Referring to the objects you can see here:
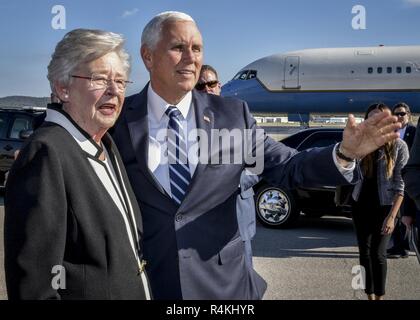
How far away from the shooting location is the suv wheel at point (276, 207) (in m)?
8.35

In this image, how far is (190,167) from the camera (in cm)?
218

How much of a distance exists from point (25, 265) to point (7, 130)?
11.2 meters

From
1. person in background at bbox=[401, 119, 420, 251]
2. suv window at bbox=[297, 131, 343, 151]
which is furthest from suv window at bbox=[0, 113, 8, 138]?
person in background at bbox=[401, 119, 420, 251]

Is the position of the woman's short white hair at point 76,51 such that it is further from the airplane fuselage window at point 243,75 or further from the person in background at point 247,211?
the airplane fuselage window at point 243,75

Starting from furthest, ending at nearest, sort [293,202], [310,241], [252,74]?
[252,74] → [293,202] → [310,241]

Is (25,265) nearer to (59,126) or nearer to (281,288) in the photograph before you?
(59,126)

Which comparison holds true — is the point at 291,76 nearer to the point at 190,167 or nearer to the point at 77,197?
the point at 190,167

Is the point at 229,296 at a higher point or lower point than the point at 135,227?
lower

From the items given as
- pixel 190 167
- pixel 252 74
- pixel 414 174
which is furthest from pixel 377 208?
pixel 252 74

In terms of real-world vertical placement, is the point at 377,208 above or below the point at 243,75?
above

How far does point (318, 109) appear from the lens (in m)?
25.3

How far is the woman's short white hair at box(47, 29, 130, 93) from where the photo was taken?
183 cm

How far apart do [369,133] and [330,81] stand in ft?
76.5

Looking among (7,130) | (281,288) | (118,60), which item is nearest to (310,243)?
(281,288)
